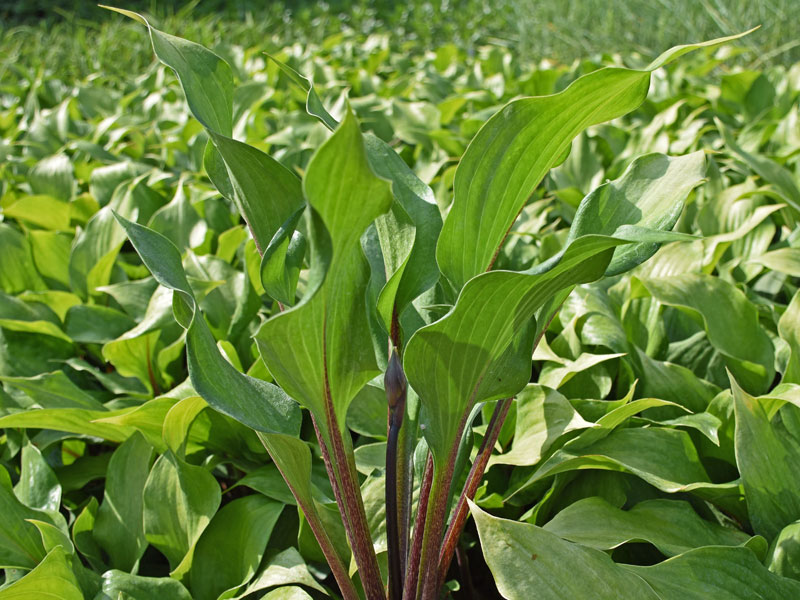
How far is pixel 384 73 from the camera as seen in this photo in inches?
174

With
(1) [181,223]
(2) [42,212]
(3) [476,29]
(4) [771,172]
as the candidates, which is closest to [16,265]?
(2) [42,212]

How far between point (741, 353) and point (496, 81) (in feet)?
7.85

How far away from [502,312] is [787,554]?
1.85 ft

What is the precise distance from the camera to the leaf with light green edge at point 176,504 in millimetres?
1219

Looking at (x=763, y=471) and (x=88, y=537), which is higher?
(x=763, y=471)

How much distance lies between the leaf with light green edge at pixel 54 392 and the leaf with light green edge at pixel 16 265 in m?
0.69

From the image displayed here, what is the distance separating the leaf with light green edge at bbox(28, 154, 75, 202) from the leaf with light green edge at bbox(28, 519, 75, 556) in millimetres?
1627

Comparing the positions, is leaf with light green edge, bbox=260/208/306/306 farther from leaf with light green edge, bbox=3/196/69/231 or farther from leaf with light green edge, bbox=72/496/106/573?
leaf with light green edge, bbox=3/196/69/231

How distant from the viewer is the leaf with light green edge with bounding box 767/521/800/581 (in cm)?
100

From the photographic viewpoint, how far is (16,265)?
2.03 metres

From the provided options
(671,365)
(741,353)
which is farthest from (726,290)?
(671,365)

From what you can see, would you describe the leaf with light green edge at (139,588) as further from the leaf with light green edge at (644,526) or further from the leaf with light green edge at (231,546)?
the leaf with light green edge at (644,526)

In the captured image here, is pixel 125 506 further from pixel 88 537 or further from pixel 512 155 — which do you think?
pixel 512 155

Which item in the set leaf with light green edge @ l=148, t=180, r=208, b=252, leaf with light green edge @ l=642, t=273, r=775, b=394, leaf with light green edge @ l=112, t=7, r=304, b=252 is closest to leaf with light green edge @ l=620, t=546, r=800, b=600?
leaf with light green edge @ l=642, t=273, r=775, b=394
